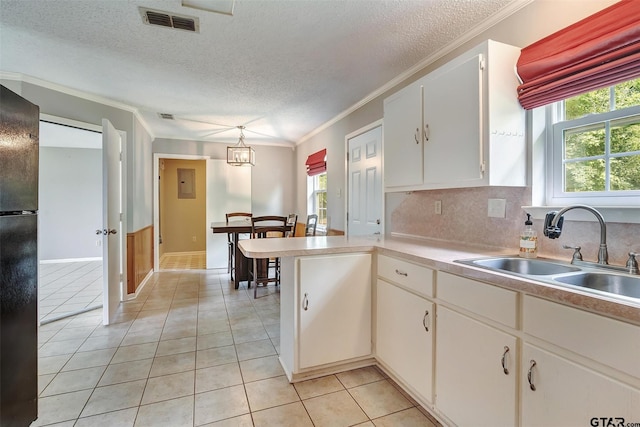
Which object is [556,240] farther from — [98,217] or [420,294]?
[98,217]

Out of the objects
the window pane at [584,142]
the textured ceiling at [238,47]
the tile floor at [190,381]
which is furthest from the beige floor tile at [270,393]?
the textured ceiling at [238,47]

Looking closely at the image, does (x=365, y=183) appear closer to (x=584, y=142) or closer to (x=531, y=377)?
(x=584, y=142)

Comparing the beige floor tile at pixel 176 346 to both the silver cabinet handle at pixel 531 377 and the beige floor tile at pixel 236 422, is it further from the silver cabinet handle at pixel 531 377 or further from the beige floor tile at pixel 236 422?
the silver cabinet handle at pixel 531 377

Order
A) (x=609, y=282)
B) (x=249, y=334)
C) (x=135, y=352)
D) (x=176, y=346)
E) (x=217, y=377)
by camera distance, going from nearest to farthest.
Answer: (x=609, y=282) → (x=217, y=377) → (x=135, y=352) → (x=176, y=346) → (x=249, y=334)

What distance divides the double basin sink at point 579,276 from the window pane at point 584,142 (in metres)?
0.58

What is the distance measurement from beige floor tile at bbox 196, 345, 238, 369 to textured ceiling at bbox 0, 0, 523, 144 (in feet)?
7.48

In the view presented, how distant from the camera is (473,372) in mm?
1344

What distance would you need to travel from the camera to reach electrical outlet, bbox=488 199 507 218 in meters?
1.83

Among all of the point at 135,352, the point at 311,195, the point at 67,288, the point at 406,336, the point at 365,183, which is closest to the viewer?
the point at 406,336

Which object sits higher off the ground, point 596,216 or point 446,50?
point 446,50

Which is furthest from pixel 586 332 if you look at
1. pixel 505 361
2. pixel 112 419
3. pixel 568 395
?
pixel 112 419

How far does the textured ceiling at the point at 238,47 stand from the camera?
1.82 meters

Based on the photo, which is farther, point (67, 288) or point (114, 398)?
point (67, 288)

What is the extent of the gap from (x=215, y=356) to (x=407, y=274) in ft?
5.12
